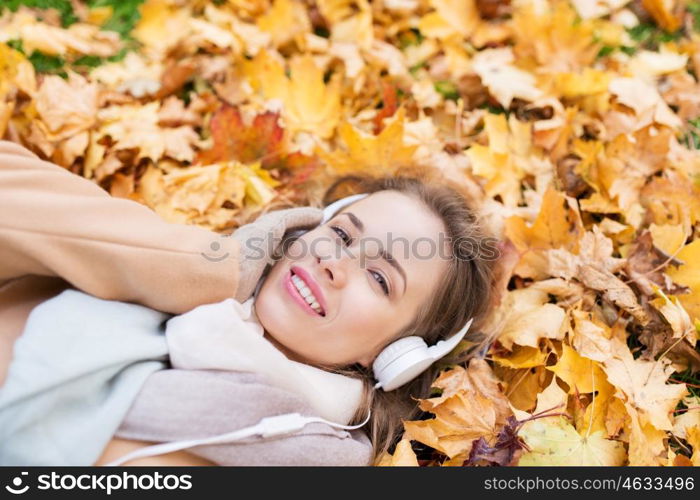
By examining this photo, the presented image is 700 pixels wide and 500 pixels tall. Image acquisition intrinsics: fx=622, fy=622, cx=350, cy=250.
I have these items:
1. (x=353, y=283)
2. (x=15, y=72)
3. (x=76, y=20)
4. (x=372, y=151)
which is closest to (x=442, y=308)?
(x=353, y=283)

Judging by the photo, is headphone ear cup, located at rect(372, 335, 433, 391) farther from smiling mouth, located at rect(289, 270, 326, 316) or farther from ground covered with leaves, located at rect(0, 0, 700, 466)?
smiling mouth, located at rect(289, 270, 326, 316)

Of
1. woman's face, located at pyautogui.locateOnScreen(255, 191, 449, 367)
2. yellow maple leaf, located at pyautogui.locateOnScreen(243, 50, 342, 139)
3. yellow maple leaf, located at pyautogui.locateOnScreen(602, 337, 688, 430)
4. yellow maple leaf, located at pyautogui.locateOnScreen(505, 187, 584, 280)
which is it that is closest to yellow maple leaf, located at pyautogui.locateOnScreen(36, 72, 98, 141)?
yellow maple leaf, located at pyautogui.locateOnScreen(243, 50, 342, 139)

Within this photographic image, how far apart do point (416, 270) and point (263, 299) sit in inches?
16.9

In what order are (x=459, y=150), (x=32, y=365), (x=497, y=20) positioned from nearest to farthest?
(x=32, y=365), (x=459, y=150), (x=497, y=20)

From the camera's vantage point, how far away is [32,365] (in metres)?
1.37

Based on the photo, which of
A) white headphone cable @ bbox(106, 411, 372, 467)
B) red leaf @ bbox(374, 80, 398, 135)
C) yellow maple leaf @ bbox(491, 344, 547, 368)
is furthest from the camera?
red leaf @ bbox(374, 80, 398, 135)

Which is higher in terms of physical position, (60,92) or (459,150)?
(60,92)

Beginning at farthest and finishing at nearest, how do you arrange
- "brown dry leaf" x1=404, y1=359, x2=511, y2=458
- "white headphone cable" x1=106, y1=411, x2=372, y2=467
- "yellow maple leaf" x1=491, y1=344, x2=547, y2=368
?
"yellow maple leaf" x1=491, y1=344, x2=547, y2=368 → "brown dry leaf" x1=404, y1=359, x2=511, y2=458 → "white headphone cable" x1=106, y1=411, x2=372, y2=467

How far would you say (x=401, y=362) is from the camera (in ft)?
5.61

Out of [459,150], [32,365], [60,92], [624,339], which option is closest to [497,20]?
[459,150]

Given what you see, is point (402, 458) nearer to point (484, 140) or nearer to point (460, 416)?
point (460, 416)

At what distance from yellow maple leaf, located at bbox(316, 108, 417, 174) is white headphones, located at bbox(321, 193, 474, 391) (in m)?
0.73

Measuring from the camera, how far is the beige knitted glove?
1.68 meters
